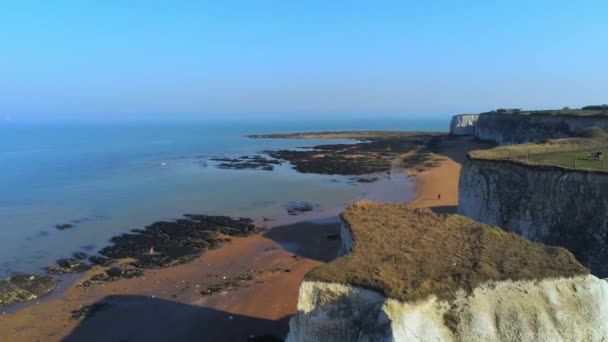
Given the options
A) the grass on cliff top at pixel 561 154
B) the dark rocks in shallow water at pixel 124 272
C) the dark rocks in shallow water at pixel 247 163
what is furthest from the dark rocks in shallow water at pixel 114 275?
the dark rocks in shallow water at pixel 247 163

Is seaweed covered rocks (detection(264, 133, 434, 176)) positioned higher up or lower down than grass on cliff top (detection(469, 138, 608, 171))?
lower down

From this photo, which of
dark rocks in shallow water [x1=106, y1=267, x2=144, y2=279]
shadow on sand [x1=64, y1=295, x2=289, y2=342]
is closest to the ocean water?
dark rocks in shallow water [x1=106, y1=267, x2=144, y2=279]

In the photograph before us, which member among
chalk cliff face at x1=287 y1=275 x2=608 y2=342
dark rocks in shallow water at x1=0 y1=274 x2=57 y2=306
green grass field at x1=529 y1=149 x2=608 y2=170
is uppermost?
green grass field at x1=529 y1=149 x2=608 y2=170

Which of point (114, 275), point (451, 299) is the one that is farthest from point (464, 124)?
point (451, 299)

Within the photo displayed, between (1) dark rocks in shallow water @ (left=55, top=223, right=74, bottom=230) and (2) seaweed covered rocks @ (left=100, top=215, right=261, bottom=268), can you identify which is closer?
(2) seaweed covered rocks @ (left=100, top=215, right=261, bottom=268)

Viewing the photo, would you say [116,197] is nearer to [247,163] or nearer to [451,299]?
[247,163]

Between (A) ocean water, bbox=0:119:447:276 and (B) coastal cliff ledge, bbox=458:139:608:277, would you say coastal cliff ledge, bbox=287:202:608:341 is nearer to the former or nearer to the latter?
(B) coastal cliff ledge, bbox=458:139:608:277

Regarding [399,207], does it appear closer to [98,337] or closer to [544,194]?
[544,194]
